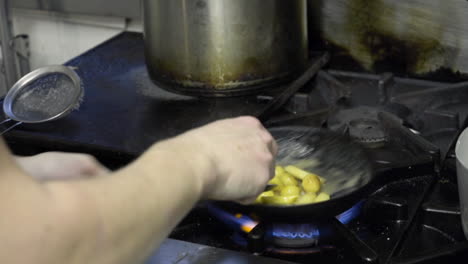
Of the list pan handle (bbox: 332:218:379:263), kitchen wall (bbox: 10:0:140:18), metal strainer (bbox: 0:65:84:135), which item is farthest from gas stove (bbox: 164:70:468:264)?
kitchen wall (bbox: 10:0:140:18)

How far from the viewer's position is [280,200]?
2.21 feet

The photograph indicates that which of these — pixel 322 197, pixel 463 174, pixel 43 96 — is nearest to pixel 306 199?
pixel 322 197

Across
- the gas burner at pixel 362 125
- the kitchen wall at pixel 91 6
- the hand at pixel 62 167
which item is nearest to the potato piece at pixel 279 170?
the gas burner at pixel 362 125

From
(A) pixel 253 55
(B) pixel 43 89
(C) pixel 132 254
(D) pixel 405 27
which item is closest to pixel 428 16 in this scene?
Result: (D) pixel 405 27

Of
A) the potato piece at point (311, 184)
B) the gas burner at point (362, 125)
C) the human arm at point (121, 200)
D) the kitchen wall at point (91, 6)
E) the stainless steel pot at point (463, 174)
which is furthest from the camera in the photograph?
the kitchen wall at point (91, 6)

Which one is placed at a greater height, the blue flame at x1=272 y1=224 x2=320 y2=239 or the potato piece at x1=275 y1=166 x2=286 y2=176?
the potato piece at x1=275 y1=166 x2=286 y2=176

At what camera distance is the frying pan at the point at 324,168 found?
24.9 inches

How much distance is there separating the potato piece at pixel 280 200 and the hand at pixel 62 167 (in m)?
0.20

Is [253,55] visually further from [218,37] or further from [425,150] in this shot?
[425,150]

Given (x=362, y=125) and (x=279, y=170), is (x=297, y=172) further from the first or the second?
(x=362, y=125)

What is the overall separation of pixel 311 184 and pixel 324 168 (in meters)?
0.08

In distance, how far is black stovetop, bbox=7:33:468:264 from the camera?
2.10 feet

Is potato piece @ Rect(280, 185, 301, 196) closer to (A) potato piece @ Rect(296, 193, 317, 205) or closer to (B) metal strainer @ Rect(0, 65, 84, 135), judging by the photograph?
(A) potato piece @ Rect(296, 193, 317, 205)

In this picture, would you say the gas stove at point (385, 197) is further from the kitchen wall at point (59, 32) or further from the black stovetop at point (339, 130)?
the kitchen wall at point (59, 32)
